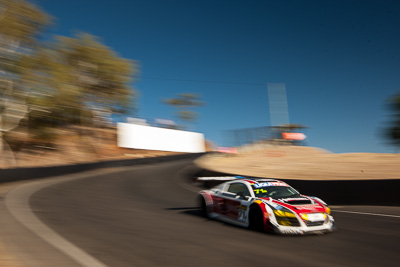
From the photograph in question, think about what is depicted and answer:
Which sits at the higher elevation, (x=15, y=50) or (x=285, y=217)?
(x=15, y=50)

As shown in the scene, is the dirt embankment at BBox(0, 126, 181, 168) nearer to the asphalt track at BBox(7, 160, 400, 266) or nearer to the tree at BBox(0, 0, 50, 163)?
the tree at BBox(0, 0, 50, 163)

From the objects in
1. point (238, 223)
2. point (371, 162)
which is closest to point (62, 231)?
point (238, 223)

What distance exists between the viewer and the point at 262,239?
7.72m

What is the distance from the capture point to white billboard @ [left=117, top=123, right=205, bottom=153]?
153ft

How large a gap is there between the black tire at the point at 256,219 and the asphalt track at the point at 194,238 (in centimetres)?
22

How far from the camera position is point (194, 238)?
779 cm

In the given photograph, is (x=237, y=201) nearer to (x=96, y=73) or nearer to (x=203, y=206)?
(x=203, y=206)

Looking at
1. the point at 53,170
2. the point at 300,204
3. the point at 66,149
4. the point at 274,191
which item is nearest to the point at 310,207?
the point at 300,204

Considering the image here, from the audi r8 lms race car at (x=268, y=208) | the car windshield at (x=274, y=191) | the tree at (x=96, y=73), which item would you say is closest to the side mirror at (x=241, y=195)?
the audi r8 lms race car at (x=268, y=208)

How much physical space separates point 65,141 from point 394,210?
39253 mm

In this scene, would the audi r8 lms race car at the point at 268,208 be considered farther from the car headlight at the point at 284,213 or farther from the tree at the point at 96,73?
the tree at the point at 96,73

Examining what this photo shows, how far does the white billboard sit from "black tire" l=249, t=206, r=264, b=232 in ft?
127

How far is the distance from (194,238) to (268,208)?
178 cm

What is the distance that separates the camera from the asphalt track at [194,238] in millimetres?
6020
